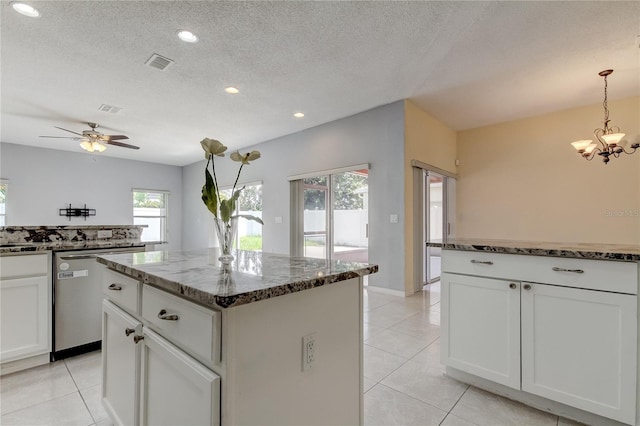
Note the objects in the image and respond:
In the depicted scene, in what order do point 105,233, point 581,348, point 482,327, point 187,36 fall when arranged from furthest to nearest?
point 105,233 → point 187,36 → point 482,327 → point 581,348

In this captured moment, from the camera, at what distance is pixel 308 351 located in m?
1.00

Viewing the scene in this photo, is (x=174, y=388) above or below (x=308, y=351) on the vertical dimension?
below

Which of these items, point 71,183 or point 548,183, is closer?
point 548,183

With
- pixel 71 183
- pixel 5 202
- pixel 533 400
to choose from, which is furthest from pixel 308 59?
pixel 5 202

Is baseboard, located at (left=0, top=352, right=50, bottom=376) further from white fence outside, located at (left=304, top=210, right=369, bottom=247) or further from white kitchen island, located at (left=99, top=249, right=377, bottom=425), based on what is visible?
white fence outside, located at (left=304, top=210, right=369, bottom=247)

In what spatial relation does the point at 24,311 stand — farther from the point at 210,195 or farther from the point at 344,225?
the point at 344,225

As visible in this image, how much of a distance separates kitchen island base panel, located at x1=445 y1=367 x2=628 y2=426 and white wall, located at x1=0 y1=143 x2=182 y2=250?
8.07 m

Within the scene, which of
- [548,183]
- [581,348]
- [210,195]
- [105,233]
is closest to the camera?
[210,195]

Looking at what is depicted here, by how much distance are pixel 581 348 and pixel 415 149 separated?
3.30 meters

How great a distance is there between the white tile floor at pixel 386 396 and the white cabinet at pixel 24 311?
0.12 meters

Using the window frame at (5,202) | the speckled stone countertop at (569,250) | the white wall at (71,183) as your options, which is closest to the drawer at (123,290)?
the speckled stone countertop at (569,250)

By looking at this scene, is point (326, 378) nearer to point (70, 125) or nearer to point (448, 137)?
point (448, 137)

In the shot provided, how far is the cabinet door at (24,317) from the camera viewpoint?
6.59 ft

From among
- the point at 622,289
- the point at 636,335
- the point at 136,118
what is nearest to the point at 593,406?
the point at 636,335
